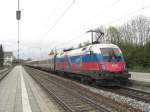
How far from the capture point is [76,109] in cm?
1175

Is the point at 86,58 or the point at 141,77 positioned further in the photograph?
the point at 141,77

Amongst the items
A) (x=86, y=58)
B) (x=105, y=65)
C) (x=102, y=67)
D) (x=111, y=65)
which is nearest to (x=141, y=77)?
(x=86, y=58)

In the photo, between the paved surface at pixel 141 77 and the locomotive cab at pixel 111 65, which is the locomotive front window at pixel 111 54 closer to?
the locomotive cab at pixel 111 65

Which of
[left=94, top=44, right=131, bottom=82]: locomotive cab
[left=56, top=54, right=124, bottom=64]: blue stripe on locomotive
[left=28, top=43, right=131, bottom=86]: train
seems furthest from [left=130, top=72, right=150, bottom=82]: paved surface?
[left=56, top=54, right=124, bottom=64]: blue stripe on locomotive

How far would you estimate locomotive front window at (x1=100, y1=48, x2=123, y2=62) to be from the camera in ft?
64.6

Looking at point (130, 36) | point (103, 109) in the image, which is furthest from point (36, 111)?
point (130, 36)

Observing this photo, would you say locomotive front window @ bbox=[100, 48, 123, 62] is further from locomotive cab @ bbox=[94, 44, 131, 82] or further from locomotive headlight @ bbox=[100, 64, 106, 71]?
locomotive headlight @ bbox=[100, 64, 106, 71]

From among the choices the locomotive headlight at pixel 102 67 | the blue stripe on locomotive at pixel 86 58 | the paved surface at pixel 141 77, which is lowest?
the paved surface at pixel 141 77

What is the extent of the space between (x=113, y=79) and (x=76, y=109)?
25.0 ft

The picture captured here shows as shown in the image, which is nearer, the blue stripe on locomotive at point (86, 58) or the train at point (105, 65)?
the train at point (105, 65)

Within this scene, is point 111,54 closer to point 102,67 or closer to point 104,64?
point 104,64

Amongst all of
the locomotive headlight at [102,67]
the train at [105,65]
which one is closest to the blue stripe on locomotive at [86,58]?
the train at [105,65]

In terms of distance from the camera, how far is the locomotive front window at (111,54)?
19.7 meters

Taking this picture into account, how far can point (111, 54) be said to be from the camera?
20.0 metres
